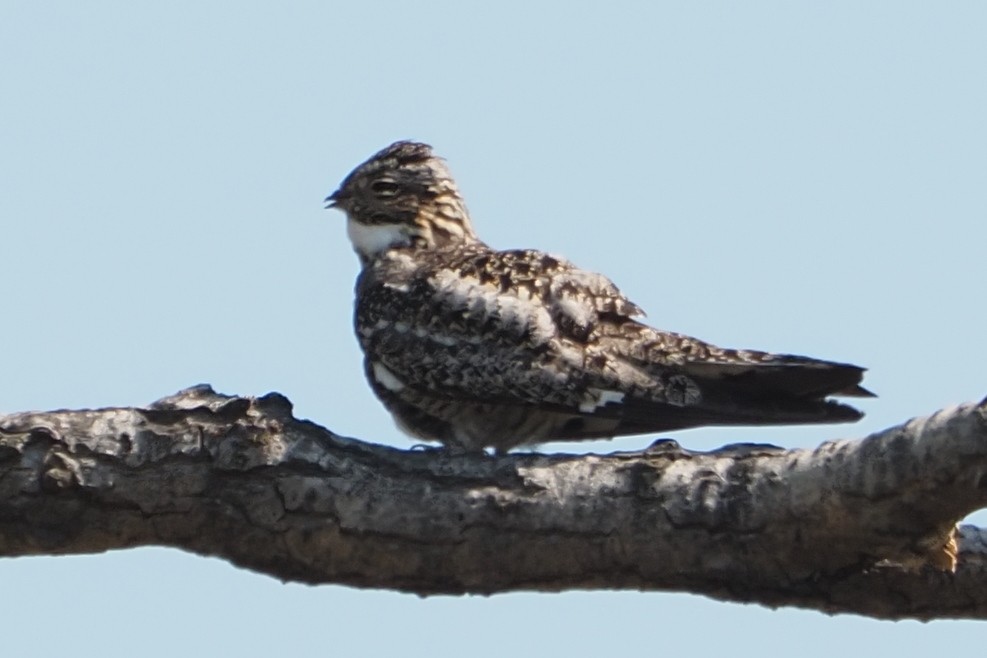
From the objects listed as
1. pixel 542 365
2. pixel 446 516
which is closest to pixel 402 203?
pixel 542 365

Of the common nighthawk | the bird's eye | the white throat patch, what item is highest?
the bird's eye

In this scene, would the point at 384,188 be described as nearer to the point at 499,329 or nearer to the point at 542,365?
the point at 499,329

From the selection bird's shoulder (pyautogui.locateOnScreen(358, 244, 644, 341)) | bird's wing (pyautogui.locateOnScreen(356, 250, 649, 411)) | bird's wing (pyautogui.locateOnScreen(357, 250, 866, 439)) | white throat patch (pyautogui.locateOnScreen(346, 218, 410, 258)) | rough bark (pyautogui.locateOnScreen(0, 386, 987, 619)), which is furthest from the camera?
white throat patch (pyautogui.locateOnScreen(346, 218, 410, 258))

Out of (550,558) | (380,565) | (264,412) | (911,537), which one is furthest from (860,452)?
(264,412)

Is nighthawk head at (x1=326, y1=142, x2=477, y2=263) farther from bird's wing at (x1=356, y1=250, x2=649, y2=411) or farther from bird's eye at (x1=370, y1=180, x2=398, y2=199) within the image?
bird's wing at (x1=356, y1=250, x2=649, y2=411)

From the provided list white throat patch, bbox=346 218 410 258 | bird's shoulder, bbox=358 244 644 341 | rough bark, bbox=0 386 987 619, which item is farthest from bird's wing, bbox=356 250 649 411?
rough bark, bbox=0 386 987 619

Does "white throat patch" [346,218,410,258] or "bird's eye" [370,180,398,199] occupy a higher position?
"bird's eye" [370,180,398,199]
